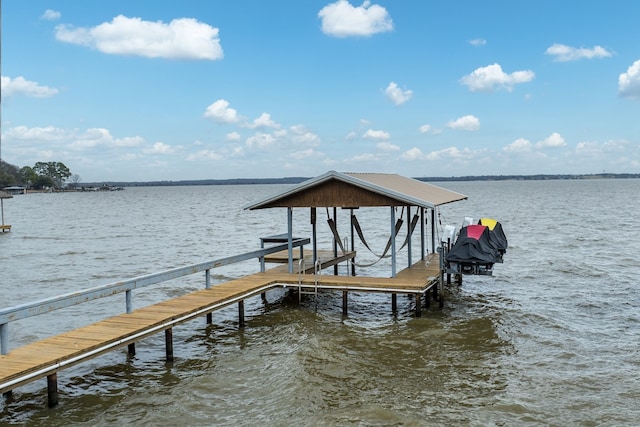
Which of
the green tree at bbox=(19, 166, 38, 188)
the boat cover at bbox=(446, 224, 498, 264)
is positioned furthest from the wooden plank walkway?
the green tree at bbox=(19, 166, 38, 188)

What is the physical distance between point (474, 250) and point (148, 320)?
8.25 meters

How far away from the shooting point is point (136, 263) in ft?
91.8

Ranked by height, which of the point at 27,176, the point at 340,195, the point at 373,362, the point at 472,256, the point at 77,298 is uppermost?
the point at 27,176

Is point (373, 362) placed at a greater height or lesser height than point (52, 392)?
lesser

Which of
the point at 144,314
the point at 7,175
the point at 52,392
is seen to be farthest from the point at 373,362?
the point at 7,175

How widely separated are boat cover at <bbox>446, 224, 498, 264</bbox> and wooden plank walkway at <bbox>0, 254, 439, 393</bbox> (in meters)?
0.98

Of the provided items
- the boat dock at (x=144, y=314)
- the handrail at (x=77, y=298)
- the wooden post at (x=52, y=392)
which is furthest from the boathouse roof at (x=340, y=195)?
the wooden post at (x=52, y=392)

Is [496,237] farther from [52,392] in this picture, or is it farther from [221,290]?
[52,392]

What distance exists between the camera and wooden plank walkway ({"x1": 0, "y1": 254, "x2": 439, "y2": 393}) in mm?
9227

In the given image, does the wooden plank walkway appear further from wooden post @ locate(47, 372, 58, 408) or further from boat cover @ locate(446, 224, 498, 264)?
boat cover @ locate(446, 224, 498, 264)

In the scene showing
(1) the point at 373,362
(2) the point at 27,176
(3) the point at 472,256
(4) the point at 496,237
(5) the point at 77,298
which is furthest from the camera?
(2) the point at 27,176

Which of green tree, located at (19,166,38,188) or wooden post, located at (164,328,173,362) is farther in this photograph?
green tree, located at (19,166,38,188)

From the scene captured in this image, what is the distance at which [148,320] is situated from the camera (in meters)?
11.8

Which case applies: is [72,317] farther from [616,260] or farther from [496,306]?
[616,260]
